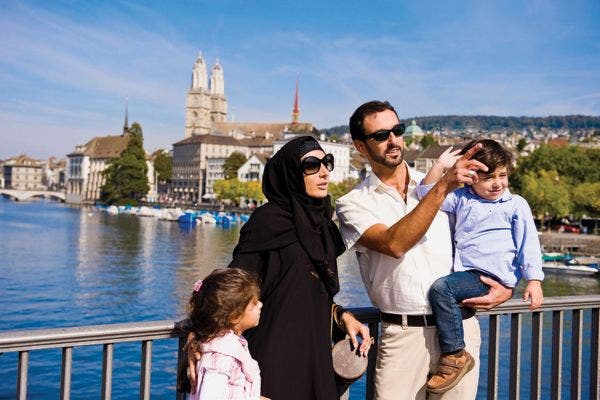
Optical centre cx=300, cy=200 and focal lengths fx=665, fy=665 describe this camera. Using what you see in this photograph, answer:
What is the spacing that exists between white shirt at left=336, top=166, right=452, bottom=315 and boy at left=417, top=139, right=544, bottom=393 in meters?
0.08

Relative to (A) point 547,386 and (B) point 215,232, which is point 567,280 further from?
(B) point 215,232

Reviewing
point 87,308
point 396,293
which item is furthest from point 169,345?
point 396,293

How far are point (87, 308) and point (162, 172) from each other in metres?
146

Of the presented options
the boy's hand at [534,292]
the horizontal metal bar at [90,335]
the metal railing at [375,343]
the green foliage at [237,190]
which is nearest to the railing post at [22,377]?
the metal railing at [375,343]

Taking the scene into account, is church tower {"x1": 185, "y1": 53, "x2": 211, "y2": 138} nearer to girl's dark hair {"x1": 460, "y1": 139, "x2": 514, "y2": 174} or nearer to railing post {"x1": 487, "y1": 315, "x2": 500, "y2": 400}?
railing post {"x1": 487, "y1": 315, "x2": 500, "y2": 400}

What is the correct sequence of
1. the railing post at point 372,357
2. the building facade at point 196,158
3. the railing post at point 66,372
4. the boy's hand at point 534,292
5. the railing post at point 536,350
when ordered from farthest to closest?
the building facade at point 196,158, the railing post at point 536,350, the railing post at point 372,357, the boy's hand at point 534,292, the railing post at point 66,372

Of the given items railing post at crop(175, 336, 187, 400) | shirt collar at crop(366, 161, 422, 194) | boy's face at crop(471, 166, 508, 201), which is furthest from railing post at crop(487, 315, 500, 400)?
railing post at crop(175, 336, 187, 400)

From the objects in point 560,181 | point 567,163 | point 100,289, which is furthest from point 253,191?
point 100,289

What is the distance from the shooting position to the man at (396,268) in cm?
356

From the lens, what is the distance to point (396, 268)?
355 centimetres

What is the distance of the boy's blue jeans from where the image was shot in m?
3.50

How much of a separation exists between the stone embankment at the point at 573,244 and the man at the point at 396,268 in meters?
56.6

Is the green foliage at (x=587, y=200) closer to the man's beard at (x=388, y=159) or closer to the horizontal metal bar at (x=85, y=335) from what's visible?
the man's beard at (x=388, y=159)

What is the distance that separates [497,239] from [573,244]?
60.2 m
